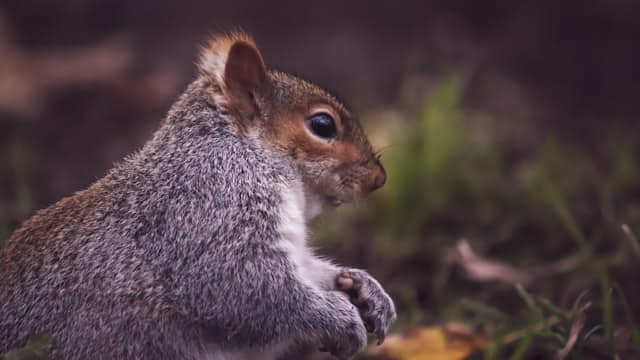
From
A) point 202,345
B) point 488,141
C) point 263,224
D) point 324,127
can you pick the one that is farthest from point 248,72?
point 488,141

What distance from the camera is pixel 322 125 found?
3.33 m

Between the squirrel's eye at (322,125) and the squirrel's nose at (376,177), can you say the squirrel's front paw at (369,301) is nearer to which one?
the squirrel's nose at (376,177)

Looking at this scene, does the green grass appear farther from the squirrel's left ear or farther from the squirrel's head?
the squirrel's left ear

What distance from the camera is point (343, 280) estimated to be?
10.6 ft

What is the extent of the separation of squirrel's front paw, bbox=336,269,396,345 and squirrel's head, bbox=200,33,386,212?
0.92 feet

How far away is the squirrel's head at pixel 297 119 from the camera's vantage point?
3.24 meters

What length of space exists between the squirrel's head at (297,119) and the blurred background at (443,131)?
22.7 inches

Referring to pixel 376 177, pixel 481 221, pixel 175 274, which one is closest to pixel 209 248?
pixel 175 274

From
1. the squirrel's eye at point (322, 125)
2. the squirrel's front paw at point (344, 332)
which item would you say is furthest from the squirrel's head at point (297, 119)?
the squirrel's front paw at point (344, 332)

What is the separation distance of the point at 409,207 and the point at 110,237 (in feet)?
7.67

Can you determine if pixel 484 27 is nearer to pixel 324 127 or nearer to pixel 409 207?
pixel 409 207

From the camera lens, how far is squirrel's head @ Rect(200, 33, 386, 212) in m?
3.24

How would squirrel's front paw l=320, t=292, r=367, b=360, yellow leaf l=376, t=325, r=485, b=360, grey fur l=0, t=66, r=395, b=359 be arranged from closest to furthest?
grey fur l=0, t=66, r=395, b=359 < squirrel's front paw l=320, t=292, r=367, b=360 < yellow leaf l=376, t=325, r=485, b=360

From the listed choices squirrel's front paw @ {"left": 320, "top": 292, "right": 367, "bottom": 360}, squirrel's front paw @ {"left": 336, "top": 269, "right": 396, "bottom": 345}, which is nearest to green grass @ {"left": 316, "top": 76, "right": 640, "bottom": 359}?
squirrel's front paw @ {"left": 336, "top": 269, "right": 396, "bottom": 345}
